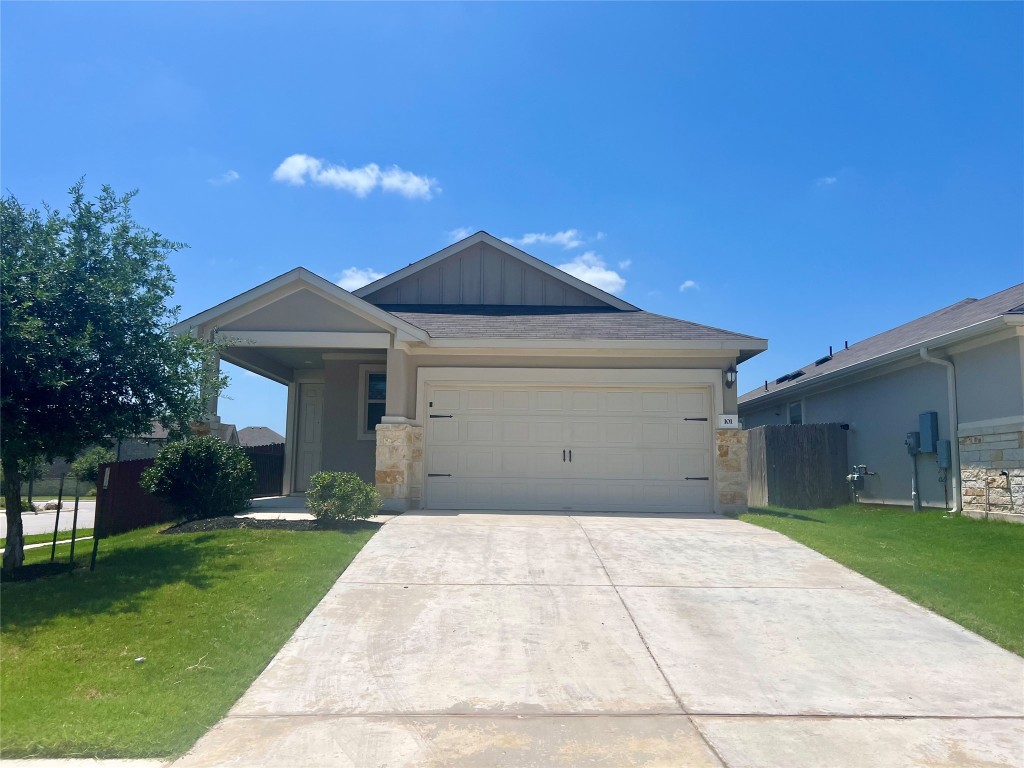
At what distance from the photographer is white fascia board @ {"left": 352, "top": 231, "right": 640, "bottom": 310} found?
15430 millimetres

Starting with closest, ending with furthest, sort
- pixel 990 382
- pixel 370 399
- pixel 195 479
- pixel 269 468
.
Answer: pixel 195 479
pixel 990 382
pixel 370 399
pixel 269 468

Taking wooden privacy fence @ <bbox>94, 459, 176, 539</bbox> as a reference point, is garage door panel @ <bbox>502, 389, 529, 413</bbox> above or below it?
above

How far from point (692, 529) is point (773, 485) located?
619 cm

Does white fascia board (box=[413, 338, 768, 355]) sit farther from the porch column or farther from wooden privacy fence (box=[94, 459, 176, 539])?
wooden privacy fence (box=[94, 459, 176, 539])

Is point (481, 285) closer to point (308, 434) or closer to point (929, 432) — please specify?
point (308, 434)

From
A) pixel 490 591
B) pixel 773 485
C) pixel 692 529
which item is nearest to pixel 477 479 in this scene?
pixel 692 529

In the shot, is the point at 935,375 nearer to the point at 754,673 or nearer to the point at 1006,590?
the point at 1006,590

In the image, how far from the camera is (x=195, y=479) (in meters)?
10.5

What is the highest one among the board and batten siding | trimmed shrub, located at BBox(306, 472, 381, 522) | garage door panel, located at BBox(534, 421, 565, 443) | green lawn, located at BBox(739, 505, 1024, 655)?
the board and batten siding

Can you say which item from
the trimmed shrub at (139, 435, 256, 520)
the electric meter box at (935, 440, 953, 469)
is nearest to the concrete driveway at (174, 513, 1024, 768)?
the trimmed shrub at (139, 435, 256, 520)

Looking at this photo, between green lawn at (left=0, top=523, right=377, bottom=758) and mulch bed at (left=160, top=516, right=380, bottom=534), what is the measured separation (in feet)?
2.19

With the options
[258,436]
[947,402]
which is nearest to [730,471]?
[947,402]

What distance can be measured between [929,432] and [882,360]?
1796mm

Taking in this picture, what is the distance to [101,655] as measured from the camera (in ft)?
18.2
